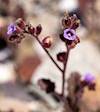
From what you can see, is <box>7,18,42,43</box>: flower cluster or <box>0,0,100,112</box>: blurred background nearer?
<box>7,18,42,43</box>: flower cluster

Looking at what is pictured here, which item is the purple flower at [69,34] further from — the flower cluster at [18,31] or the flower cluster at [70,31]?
the flower cluster at [18,31]

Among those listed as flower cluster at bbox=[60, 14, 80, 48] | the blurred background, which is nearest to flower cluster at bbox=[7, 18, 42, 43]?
flower cluster at bbox=[60, 14, 80, 48]

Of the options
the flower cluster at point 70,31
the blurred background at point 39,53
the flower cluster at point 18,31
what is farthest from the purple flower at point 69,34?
the blurred background at point 39,53

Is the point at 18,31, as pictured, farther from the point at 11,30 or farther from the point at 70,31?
the point at 70,31

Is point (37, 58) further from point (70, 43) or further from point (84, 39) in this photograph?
point (70, 43)

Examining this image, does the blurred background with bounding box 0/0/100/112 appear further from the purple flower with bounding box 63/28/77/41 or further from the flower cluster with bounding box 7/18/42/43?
the purple flower with bounding box 63/28/77/41
